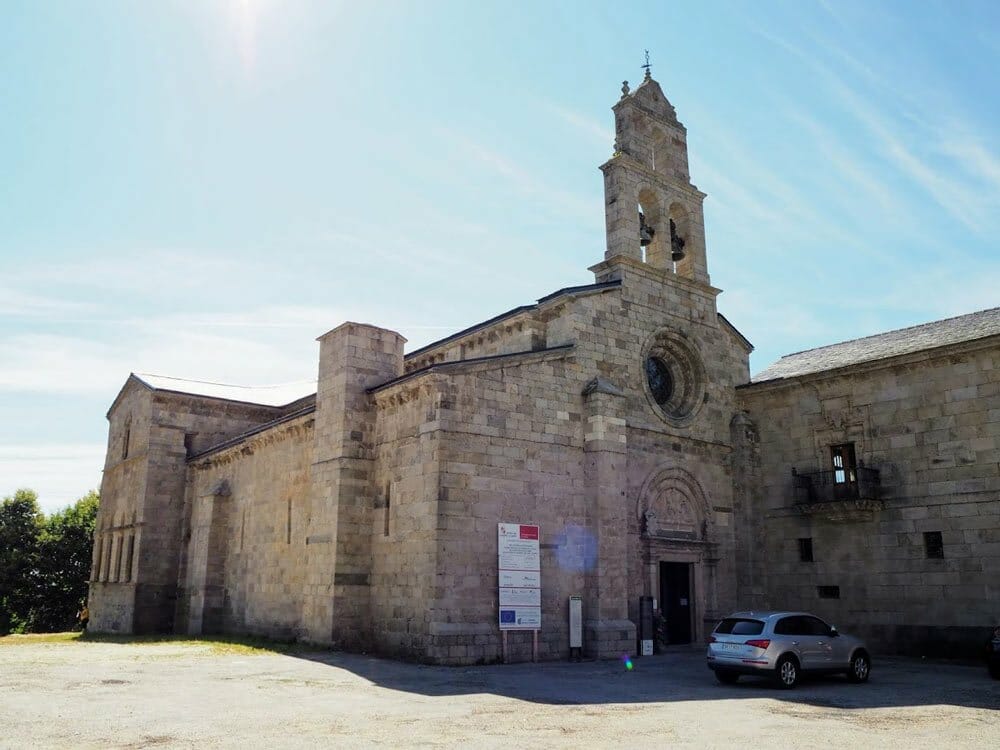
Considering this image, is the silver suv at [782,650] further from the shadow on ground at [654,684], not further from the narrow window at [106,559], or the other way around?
the narrow window at [106,559]

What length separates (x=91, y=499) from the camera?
5141 cm

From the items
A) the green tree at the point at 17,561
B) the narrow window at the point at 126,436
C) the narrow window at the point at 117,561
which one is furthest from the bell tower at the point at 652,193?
the green tree at the point at 17,561

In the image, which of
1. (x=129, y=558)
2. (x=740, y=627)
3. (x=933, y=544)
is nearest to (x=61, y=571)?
(x=129, y=558)

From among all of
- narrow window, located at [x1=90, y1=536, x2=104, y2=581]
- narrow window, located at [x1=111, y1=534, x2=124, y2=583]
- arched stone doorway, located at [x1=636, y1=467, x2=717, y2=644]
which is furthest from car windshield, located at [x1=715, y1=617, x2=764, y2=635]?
narrow window, located at [x1=90, y1=536, x2=104, y2=581]

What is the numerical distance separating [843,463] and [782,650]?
10.2m

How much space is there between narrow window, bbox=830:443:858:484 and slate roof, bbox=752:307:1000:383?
2.26 m

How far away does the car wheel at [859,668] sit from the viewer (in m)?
15.1

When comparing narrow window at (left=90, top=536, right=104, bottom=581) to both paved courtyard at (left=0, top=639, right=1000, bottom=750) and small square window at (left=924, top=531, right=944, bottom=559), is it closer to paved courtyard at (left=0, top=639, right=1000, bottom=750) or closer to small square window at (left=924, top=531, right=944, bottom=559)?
paved courtyard at (left=0, top=639, right=1000, bottom=750)

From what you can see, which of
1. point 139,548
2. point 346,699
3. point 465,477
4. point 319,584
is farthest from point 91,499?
point 346,699

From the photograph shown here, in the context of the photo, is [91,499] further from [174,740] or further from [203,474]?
[174,740]

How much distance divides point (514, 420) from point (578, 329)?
349 centimetres

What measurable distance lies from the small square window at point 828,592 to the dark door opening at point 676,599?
3.57 m

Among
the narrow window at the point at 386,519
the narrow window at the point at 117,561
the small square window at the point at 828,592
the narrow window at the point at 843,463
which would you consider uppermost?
the narrow window at the point at 843,463

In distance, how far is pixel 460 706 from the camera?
37.5 feet
